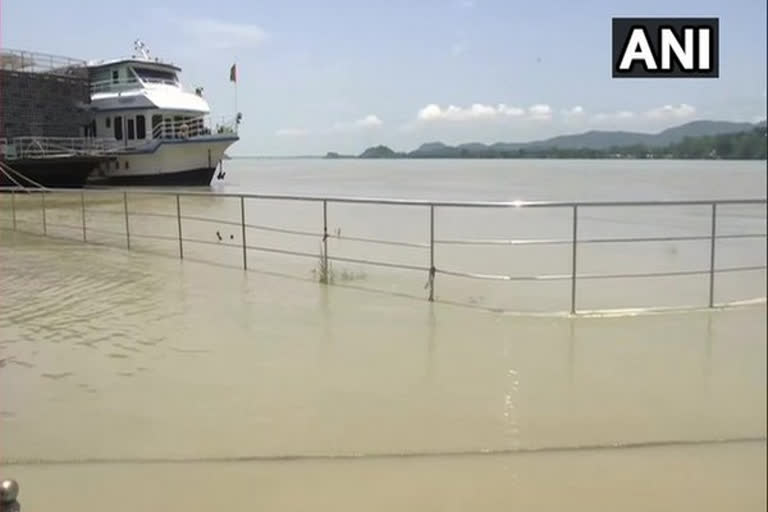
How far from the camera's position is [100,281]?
24.5ft

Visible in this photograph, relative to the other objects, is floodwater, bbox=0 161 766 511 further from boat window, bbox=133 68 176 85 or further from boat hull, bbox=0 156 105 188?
boat window, bbox=133 68 176 85

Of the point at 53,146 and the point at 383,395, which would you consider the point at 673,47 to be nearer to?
the point at 383,395

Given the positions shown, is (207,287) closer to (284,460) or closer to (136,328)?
(136,328)

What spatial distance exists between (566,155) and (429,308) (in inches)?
111

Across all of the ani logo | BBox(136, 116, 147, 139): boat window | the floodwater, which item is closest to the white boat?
BBox(136, 116, 147, 139): boat window

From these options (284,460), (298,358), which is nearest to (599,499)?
(284,460)

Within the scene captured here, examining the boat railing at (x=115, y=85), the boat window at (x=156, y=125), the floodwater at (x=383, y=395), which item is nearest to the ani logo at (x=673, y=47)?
the floodwater at (x=383, y=395)

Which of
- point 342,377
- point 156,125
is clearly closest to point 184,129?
point 156,125

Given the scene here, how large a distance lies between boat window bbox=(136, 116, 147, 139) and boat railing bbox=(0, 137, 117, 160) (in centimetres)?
126

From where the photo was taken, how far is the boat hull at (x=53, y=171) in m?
26.6

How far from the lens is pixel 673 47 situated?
4.10ft

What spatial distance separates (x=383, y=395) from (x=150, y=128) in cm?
2899

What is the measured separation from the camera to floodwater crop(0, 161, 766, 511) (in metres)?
2.57

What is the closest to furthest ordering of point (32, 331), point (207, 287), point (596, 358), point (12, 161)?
1. point (596, 358)
2. point (32, 331)
3. point (207, 287)
4. point (12, 161)
